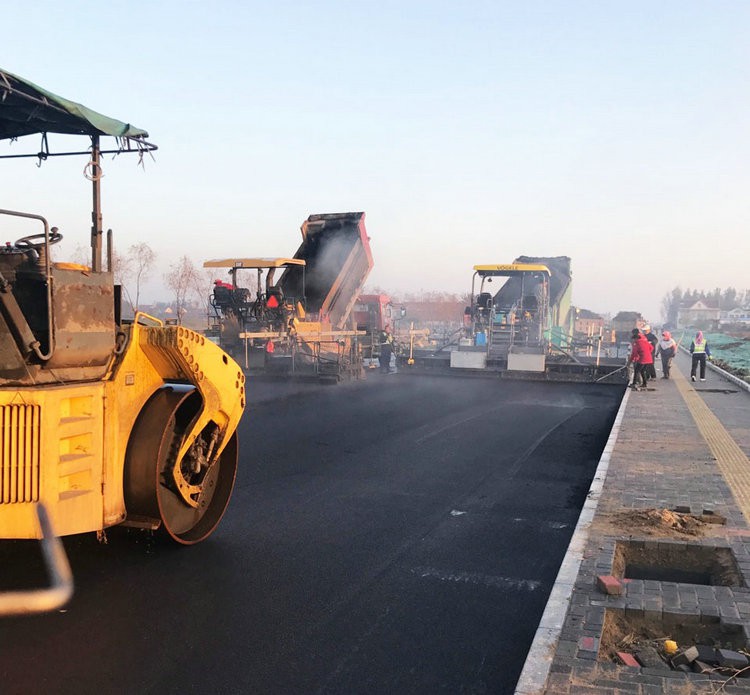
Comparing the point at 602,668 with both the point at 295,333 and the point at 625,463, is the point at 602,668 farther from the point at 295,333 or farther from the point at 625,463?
the point at 295,333

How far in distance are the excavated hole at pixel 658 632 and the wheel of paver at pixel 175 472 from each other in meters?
2.89

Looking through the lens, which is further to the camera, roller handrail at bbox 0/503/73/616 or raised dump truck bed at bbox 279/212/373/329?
raised dump truck bed at bbox 279/212/373/329

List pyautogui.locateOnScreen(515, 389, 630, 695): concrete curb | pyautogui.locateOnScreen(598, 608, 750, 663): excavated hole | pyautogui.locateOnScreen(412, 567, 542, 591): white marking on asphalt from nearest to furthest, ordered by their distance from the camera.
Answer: pyautogui.locateOnScreen(515, 389, 630, 695): concrete curb, pyautogui.locateOnScreen(598, 608, 750, 663): excavated hole, pyautogui.locateOnScreen(412, 567, 542, 591): white marking on asphalt

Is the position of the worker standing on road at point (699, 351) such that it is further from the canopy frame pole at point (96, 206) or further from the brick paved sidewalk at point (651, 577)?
the canopy frame pole at point (96, 206)

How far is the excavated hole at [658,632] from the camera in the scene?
141 inches

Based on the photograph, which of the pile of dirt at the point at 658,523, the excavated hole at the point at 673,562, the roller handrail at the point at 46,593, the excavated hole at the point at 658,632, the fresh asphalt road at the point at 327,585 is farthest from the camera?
the pile of dirt at the point at 658,523

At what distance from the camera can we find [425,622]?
396cm

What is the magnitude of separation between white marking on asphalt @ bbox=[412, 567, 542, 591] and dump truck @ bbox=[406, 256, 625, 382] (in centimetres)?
1440

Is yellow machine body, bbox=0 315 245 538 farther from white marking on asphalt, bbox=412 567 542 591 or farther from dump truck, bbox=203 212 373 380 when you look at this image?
dump truck, bbox=203 212 373 380

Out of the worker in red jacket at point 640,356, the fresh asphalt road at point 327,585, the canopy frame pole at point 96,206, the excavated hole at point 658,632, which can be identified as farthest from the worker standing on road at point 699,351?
the canopy frame pole at point 96,206

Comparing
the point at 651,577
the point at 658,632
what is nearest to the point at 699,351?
the point at 651,577

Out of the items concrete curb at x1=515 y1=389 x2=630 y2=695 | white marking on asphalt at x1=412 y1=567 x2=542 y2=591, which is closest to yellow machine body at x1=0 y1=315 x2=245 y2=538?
white marking on asphalt at x1=412 y1=567 x2=542 y2=591

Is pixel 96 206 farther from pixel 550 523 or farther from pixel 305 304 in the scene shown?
pixel 305 304

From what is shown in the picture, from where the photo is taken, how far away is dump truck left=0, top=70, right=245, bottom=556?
3.68 metres
